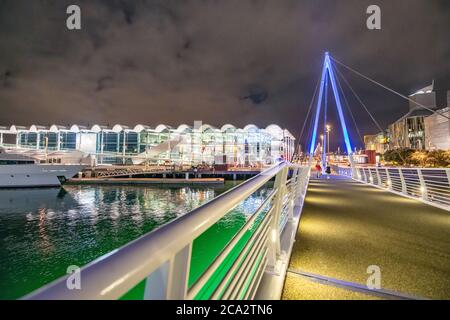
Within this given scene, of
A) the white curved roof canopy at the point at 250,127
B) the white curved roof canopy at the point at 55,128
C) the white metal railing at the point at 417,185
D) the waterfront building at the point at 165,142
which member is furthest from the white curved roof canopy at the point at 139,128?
the white metal railing at the point at 417,185

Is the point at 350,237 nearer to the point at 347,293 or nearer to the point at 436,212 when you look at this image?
the point at 347,293

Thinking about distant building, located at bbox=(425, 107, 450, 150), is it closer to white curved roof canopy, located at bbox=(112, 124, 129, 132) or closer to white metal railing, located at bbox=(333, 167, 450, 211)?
white metal railing, located at bbox=(333, 167, 450, 211)

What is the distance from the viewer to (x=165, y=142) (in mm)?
52531

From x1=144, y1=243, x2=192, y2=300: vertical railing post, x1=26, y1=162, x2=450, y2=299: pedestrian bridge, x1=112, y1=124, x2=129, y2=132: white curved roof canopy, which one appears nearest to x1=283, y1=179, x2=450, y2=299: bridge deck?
x1=26, y1=162, x2=450, y2=299: pedestrian bridge

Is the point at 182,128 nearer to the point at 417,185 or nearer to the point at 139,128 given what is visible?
the point at 139,128

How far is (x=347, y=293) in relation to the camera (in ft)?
6.60

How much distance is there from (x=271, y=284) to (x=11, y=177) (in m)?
38.0

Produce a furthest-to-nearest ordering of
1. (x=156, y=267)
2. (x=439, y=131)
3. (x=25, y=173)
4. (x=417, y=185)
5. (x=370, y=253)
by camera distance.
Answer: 1. (x=439, y=131)
2. (x=25, y=173)
3. (x=417, y=185)
4. (x=370, y=253)
5. (x=156, y=267)

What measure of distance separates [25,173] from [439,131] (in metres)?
88.9

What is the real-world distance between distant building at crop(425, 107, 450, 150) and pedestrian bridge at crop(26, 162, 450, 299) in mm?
74966

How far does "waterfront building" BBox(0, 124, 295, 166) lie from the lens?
50.5 metres

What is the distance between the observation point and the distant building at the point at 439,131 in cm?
6097
